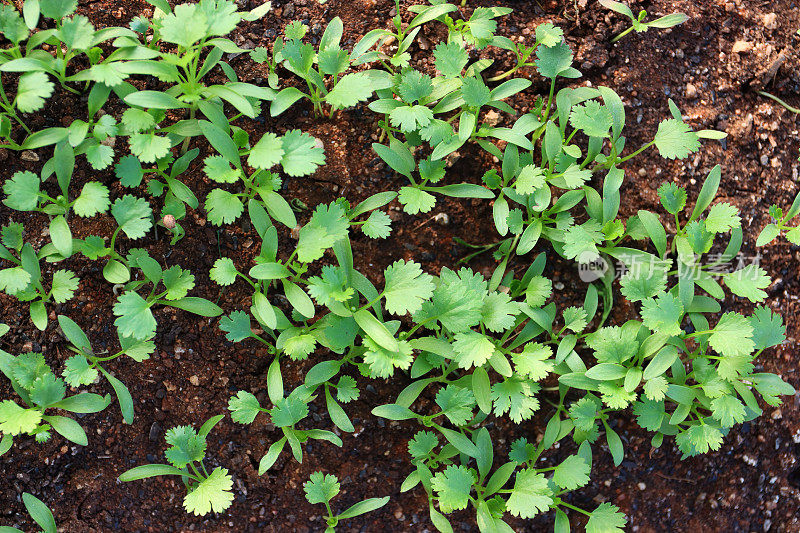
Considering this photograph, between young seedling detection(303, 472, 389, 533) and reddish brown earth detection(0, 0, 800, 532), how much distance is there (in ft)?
0.21

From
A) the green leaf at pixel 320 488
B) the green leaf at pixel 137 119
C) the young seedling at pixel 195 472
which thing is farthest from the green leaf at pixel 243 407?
the green leaf at pixel 137 119

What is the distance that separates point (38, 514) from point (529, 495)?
5.13 feet

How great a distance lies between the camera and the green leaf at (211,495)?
6.36 ft

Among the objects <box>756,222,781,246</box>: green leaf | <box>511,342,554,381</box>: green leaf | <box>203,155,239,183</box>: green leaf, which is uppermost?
<box>203,155,239,183</box>: green leaf

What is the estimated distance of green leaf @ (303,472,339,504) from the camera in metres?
2.01

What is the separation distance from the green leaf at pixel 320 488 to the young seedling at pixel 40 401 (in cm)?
70

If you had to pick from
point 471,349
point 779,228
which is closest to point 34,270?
point 471,349

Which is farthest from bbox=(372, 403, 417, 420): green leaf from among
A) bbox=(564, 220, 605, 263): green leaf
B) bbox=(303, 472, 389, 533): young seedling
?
bbox=(564, 220, 605, 263): green leaf

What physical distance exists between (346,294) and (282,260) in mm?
350

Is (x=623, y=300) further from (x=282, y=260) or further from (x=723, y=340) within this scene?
(x=282, y=260)

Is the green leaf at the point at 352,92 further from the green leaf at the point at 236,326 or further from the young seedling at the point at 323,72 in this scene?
the green leaf at the point at 236,326

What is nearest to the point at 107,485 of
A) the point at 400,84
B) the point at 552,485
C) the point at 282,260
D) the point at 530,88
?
the point at 282,260

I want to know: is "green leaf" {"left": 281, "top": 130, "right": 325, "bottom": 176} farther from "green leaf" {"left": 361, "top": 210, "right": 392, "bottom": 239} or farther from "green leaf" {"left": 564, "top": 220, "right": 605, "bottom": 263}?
"green leaf" {"left": 564, "top": 220, "right": 605, "bottom": 263}

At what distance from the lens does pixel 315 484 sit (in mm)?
2012
